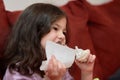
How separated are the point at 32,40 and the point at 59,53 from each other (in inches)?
6.4

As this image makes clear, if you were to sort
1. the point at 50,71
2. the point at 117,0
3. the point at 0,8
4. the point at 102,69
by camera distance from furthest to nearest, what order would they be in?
1. the point at 117,0
2. the point at 102,69
3. the point at 0,8
4. the point at 50,71

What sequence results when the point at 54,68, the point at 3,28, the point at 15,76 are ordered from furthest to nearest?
the point at 3,28, the point at 15,76, the point at 54,68

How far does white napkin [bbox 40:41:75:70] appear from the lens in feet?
3.90

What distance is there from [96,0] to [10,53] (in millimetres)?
827

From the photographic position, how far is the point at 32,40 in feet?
4.31

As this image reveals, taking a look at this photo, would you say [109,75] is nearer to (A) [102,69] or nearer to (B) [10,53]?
(A) [102,69]

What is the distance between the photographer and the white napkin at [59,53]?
1.19 metres

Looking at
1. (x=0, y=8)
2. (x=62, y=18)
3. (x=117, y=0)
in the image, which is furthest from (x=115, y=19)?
(x=0, y=8)

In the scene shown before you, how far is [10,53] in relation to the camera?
1344 mm

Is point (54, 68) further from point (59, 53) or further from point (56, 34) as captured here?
point (56, 34)

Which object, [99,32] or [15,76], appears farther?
[99,32]

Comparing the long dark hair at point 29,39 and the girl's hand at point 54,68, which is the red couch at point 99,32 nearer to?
the long dark hair at point 29,39

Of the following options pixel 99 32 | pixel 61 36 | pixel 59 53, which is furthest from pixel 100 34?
pixel 59 53

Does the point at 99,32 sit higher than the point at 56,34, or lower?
lower
